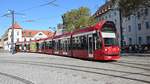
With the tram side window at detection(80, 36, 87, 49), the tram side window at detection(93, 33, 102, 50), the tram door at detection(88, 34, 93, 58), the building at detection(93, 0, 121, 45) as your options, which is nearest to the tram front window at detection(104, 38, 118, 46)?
the tram side window at detection(93, 33, 102, 50)

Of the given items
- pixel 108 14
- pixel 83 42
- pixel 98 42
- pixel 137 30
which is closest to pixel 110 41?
Result: pixel 98 42

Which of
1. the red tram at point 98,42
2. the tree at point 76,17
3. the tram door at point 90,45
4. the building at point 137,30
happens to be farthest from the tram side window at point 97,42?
the tree at point 76,17

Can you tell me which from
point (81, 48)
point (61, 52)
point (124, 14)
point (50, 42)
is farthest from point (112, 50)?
point (50, 42)

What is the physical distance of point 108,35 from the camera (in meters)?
27.1

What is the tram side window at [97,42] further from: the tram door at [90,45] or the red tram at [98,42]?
the tram door at [90,45]

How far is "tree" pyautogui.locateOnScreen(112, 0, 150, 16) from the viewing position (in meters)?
41.6

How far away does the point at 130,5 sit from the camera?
42344 mm

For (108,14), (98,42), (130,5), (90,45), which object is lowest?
(90,45)

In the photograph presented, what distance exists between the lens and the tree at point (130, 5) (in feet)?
137

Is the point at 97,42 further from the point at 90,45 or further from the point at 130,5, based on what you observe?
the point at 130,5

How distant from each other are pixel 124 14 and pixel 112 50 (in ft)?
61.3

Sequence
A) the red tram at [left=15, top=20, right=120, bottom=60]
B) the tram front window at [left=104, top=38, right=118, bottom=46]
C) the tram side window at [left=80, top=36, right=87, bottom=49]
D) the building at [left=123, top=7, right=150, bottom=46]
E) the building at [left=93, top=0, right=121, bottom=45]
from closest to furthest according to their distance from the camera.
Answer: the red tram at [left=15, top=20, right=120, bottom=60], the tram front window at [left=104, top=38, right=118, bottom=46], the tram side window at [left=80, top=36, right=87, bottom=49], the building at [left=123, top=7, right=150, bottom=46], the building at [left=93, top=0, right=121, bottom=45]

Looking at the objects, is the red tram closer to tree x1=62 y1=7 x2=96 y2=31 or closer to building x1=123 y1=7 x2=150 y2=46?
building x1=123 y1=7 x2=150 y2=46

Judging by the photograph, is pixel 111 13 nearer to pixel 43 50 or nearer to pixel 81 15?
pixel 81 15
